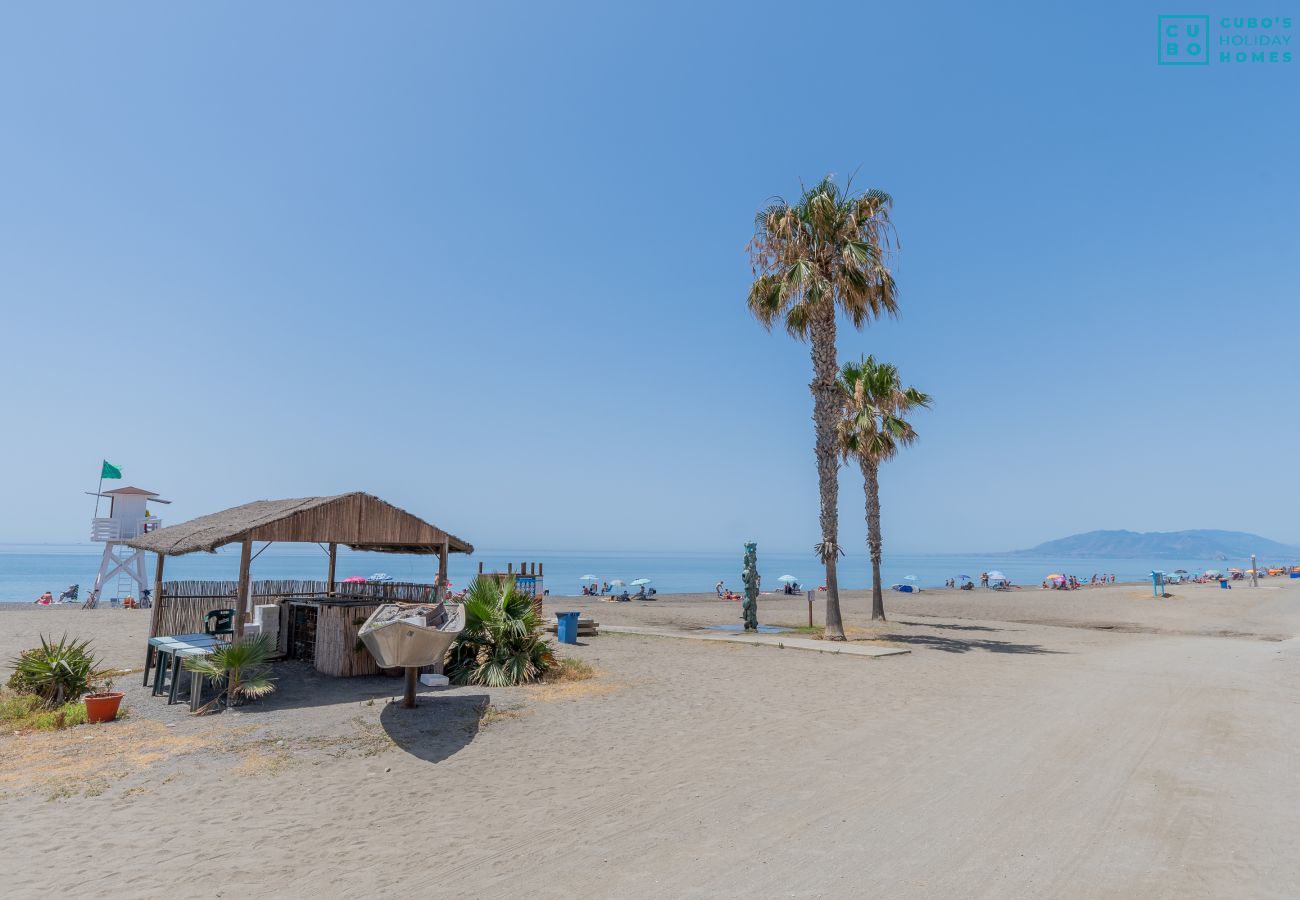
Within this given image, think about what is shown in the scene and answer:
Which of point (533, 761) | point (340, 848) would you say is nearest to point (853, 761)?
point (533, 761)

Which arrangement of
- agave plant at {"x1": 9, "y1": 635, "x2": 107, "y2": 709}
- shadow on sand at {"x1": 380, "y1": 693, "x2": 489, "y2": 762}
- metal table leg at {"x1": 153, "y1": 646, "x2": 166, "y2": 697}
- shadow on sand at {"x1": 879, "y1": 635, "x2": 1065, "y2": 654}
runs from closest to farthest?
shadow on sand at {"x1": 380, "y1": 693, "x2": 489, "y2": 762} → agave plant at {"x1": 9, "y1": 635, "x2": 107, "y2": 709} → metal table leg at {"x1": 153, "y1": 646, "x2": 166, "y2": 697} → shadow on sand at {"x1": 879, "y1": 635, "x2": 1065, "y2": 654}

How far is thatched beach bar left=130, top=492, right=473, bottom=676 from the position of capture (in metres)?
13.5

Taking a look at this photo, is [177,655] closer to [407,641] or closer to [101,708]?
[101,708]

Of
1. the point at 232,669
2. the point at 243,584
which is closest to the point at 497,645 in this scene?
the point at 232,669

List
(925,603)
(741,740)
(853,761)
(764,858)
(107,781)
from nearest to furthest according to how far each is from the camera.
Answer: (764,858) < (107,781) < (853,761) < (741,740) < (925,603)

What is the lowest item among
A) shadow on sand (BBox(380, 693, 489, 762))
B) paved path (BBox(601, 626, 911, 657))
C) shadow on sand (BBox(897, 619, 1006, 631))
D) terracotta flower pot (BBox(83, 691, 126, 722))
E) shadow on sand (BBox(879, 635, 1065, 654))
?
shadow on sand (BBox(897, 619, 1006, 631))

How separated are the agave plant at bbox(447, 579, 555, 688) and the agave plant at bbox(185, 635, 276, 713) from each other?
3431 millimetres

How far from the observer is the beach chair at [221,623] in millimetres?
16234

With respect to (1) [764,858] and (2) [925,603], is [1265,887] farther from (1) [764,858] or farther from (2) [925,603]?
(2) [925,603]

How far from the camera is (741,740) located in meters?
10.1

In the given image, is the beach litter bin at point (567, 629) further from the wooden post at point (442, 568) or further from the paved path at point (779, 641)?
the wooden post at point (442, 568)

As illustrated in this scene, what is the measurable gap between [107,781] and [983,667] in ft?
55.4

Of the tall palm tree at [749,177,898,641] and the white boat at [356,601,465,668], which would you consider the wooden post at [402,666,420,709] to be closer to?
the white boat at [356,601,465,668]

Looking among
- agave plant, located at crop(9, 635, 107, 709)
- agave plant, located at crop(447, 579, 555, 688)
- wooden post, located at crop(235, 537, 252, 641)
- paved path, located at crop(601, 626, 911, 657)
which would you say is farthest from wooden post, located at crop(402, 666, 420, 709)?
paved path, located at crop(601, 626, 911, 657)
